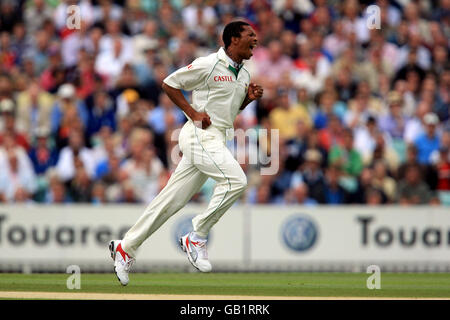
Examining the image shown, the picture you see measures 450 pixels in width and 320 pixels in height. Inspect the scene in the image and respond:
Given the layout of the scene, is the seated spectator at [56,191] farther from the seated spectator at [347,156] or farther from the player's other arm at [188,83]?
the player's other arm at [188,83]

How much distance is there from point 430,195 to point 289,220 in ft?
7.63

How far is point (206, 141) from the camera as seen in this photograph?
10602 mm

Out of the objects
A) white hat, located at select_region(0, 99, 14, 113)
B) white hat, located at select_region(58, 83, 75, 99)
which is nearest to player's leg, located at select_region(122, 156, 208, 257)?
white hat, located at select_region(0, 99, 14, 113)

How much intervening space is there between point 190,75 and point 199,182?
3.41 feet

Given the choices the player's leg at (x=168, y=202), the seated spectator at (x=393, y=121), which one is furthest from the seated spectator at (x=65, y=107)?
the player's leg at (x=168, y=202)

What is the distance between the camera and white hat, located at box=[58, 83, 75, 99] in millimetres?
17891

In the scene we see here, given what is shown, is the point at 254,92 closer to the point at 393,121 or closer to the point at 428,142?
the point at 428,142

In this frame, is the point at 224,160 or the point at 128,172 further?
the point at 128,172

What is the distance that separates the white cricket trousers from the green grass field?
Answer: 0.64 meters

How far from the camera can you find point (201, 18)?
64.7ft

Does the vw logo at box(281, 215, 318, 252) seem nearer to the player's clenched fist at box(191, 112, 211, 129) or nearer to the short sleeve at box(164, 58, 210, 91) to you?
the player's clenched fist at box(191, 112, 211, 129)

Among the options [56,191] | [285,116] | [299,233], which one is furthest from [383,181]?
[56,191]

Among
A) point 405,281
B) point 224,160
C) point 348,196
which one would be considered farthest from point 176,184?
point 348,196

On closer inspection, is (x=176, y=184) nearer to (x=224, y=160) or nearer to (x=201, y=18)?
(x=224, y=160)
